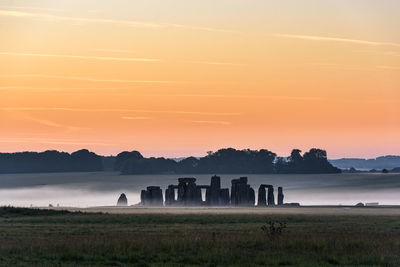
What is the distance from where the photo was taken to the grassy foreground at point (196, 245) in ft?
127

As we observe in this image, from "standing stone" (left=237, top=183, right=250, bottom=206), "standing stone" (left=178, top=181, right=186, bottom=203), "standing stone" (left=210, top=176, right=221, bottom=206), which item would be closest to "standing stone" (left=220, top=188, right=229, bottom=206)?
"standing stone" (left=210, top=176, right=221, bottom=206)

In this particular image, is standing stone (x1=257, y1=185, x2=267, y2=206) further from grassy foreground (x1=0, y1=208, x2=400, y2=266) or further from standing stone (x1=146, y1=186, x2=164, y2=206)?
grassy foreground (x1=0, y1=208, x2=400, y2=266)

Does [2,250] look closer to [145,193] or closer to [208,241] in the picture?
[208,241]

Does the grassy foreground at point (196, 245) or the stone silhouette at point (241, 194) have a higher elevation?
the stone silhouette at point (241, 194)

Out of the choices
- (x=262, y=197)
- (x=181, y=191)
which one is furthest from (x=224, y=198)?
(x=181, y=191)

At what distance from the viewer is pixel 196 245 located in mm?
42719

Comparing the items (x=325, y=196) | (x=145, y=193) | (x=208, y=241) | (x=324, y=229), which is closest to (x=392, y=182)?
(x=325, y=196)

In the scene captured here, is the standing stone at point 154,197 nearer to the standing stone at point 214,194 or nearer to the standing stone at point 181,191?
the standing stone at point 181,191

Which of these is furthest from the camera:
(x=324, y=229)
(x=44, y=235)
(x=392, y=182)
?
(x=392, y=182)

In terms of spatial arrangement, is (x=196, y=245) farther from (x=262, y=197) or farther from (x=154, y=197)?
(x=154, y=197)

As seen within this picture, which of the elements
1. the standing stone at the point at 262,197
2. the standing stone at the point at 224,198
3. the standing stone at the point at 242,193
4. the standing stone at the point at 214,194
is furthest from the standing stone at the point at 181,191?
the standing stone at the point at 262,197

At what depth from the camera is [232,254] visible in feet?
131

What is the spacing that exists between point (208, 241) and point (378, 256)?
767 centimetres

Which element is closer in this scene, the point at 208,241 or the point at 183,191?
the point at 208,241
